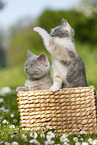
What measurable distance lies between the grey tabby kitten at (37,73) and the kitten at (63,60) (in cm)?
10

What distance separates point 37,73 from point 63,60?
285 millimetres

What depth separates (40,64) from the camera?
7.18 ft

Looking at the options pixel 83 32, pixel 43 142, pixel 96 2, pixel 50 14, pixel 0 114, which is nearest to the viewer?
pixel 43 142

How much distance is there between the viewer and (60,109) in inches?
82.3

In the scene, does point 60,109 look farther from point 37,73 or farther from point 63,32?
point 63,32

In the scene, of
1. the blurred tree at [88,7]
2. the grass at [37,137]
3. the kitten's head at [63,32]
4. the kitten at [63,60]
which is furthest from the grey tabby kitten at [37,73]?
the blurred tree at [88,7]

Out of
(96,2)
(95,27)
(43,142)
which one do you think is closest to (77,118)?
(43,142)

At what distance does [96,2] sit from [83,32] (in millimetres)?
2214

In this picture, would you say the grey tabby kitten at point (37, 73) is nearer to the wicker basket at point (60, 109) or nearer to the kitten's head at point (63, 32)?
the wicker basket at point (60, 109)

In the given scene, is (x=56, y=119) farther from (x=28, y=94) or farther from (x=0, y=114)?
(x=0, y=114)

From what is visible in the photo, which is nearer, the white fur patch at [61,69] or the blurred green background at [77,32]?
the white fur patch at [61,69]

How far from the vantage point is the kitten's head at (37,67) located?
2.14 metres

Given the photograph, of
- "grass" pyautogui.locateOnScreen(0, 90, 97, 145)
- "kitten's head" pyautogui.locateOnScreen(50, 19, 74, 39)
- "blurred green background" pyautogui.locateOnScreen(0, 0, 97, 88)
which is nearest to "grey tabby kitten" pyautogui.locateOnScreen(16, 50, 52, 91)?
"kitten's head" pyautogui.locateOnScreen(50, 19, 74, 39)

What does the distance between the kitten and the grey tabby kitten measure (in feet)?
0.34
